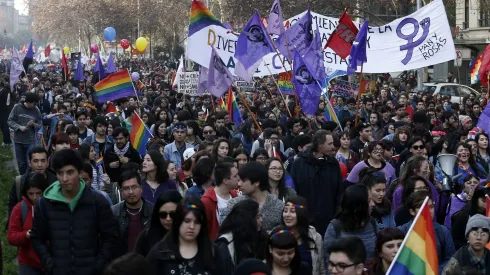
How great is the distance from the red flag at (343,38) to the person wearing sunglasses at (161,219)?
9084mm

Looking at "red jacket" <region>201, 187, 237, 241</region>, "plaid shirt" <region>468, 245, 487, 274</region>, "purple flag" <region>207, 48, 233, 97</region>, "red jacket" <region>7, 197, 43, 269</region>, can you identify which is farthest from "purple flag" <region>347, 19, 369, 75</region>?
"red jacket" <region>7, 197, 43, 269</region>

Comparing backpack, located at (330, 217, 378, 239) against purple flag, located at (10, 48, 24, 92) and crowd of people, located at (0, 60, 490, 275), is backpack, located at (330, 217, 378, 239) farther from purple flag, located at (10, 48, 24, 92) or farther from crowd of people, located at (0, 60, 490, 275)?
purple flag, located at (10, 48, 24, 92)

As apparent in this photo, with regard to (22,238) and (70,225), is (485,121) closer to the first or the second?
(22,238)

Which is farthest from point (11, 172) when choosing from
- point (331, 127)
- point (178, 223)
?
point (178, 223)

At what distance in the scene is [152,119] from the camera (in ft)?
51.7

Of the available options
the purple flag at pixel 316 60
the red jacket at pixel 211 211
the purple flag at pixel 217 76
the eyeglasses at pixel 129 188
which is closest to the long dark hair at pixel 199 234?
the eyeglasses at pixel 129 188

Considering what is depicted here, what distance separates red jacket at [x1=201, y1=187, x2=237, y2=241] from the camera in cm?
718

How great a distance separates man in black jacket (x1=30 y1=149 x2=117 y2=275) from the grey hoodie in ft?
27.2

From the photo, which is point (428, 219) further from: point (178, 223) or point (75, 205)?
point (75, 205)

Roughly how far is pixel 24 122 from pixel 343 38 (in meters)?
4.87

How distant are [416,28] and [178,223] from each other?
35.0 ft

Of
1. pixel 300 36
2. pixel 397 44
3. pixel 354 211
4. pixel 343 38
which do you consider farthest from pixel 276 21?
pixel 354 211

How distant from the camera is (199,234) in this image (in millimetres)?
5656

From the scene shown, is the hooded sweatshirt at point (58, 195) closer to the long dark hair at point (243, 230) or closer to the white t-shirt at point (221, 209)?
the long dark hair at point (243, 230)
